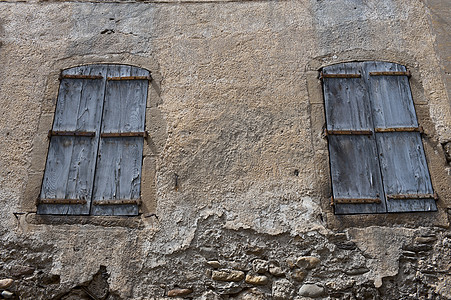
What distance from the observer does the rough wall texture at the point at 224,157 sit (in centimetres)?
359

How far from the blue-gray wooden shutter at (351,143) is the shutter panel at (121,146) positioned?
1691 mm

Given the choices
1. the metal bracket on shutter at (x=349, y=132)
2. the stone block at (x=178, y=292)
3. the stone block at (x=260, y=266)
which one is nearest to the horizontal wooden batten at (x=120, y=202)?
the stone block at (x=178, y=292)

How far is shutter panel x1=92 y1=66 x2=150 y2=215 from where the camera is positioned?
3842 millimetres

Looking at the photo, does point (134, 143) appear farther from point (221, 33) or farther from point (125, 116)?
point (221, 33)

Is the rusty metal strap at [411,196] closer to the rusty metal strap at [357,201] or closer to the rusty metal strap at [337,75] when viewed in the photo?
the rusty metal strap at [357,201]

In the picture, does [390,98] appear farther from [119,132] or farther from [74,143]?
[74,143]

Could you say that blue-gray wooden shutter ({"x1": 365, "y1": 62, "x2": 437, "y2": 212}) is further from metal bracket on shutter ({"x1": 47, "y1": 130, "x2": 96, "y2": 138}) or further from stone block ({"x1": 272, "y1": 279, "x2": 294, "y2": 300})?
metal bracket on shutter ({"x1": 47, "y1": 130, "x2": 96, "y2": 138})

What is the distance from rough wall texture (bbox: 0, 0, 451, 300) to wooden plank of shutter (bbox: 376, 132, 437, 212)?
0.30 ft

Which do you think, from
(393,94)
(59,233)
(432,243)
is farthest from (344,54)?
(59,233)

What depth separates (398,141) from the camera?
4051 mm

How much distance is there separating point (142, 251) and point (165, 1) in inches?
104

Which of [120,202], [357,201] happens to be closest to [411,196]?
[357,201]

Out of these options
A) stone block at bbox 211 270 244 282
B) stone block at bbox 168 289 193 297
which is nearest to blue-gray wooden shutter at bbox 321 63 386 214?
stone block at bbox 211 270 244 282

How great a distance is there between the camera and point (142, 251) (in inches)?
144
